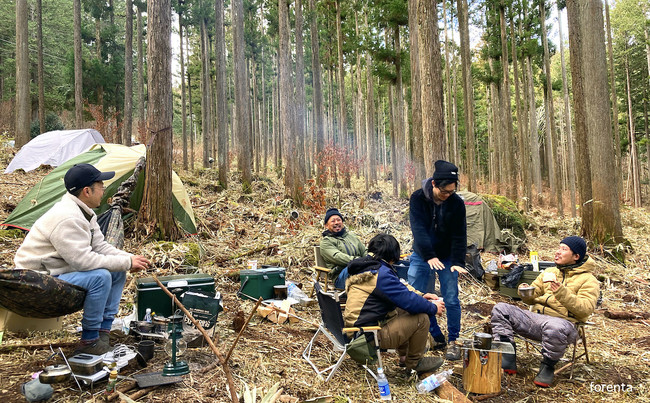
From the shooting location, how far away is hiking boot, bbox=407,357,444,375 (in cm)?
349

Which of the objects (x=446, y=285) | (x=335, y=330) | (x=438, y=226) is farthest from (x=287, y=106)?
(x=335, y=330)

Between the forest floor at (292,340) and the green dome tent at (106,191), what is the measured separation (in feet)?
1.54

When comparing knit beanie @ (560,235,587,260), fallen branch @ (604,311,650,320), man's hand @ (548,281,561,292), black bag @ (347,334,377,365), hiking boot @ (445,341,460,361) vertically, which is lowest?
fallen branch @ (604,311,650,320)

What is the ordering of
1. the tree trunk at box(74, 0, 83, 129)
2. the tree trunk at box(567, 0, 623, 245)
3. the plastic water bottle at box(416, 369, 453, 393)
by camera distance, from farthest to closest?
1. the tree trunk at box(74, 0, 83, 129)
2. the tree trunk at box(567, 0, 623, 245)
3. the plastic water bottle at box(416, 369, 453, 393)

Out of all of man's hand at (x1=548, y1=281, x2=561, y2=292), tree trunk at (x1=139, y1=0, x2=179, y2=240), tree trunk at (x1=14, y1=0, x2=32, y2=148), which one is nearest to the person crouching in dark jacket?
Answer: man's hand at (x1=548, y1=281, x2=561, y2=292)

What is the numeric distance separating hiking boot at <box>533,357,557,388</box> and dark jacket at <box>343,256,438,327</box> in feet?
3.58

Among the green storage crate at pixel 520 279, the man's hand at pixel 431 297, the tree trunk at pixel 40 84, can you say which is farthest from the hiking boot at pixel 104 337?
the tree trunk at pixel 40 84

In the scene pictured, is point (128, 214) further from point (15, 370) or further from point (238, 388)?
point (238, 388)

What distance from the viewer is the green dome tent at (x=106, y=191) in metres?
6.85

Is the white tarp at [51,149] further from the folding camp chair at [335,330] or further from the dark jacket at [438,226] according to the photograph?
the dark jacket at [438,226]

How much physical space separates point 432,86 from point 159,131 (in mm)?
4489

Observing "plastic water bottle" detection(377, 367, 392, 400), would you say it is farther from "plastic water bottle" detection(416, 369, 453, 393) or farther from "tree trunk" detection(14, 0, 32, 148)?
"tree trunk" detection(14, 0, 32, 148)

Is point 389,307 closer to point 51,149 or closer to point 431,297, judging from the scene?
point 431,297

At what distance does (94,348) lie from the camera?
3125mm
